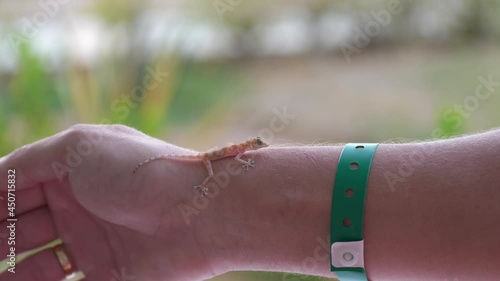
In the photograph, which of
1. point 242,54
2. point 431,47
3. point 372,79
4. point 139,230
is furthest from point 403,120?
point 139,230

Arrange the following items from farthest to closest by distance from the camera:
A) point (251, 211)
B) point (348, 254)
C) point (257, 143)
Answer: point (257, 143) < point (251, 211) < point (348, 254)

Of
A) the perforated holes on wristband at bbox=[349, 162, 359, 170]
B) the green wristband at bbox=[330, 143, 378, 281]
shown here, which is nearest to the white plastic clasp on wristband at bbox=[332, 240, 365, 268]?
the green wristband at bbox=[330, 143, 378, 281]

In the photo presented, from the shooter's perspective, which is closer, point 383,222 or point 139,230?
point 383,222

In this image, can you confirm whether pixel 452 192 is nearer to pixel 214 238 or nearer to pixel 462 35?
pixel 214 238

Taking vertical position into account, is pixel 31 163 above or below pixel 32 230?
above

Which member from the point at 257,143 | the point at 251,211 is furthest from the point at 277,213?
the point at 257,143

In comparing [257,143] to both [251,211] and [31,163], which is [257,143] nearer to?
[251,211]
